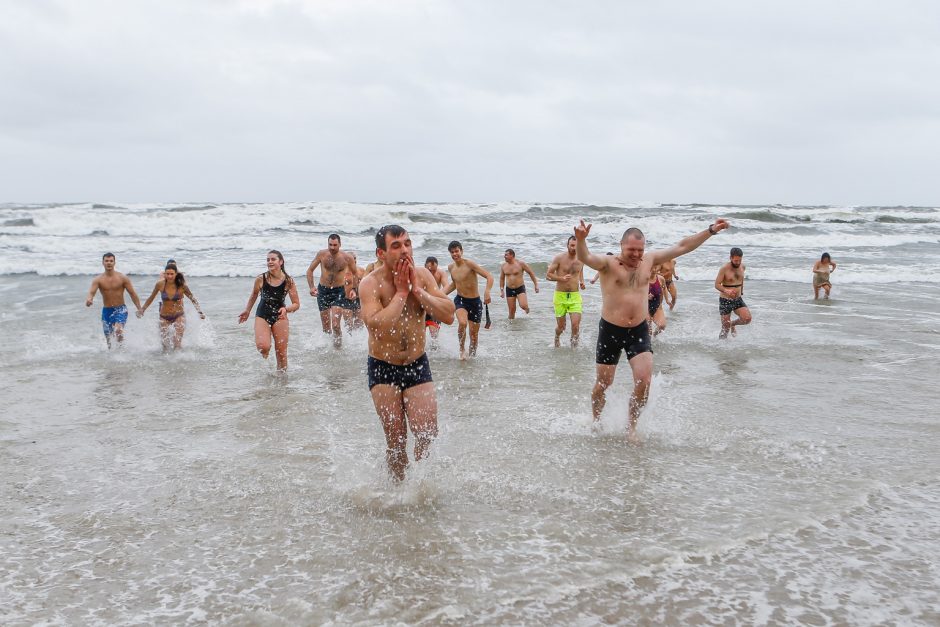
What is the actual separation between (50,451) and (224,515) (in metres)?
2.35

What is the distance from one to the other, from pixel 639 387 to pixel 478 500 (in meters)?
2.01

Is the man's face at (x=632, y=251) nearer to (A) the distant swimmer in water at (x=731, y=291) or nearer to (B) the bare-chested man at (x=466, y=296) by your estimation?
(B) the bare-chested man at (x=466, y=296)

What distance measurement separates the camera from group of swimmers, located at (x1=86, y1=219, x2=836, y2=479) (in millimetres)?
4441

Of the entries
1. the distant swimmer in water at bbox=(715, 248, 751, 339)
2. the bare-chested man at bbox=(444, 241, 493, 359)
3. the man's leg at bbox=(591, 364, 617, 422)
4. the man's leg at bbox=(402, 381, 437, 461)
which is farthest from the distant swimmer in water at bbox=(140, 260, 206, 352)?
the distant swimmer in water at bbox=(715, 248, 751, 339)

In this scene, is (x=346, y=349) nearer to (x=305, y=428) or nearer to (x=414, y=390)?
(x=305, y=428)

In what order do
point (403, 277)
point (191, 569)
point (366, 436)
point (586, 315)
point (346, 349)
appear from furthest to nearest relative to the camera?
point (586, 315) → point (346, 349) → point (366, 436) → point (403, 277) → point (191, 569)

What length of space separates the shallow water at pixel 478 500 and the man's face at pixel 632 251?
1.39 m

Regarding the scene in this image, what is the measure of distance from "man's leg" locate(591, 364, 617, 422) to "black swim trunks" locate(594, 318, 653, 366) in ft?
0.15

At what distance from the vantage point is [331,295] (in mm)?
10938

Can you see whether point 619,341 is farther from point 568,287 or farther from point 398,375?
point 568,287

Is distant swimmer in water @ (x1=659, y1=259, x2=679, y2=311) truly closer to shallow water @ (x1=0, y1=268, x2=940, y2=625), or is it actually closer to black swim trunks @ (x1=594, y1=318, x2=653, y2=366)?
shallow water @ (x1=0, y1=268, x2=940, y2=625)

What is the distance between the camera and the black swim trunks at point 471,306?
1046cm

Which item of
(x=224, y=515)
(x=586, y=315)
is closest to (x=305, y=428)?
(x=224, y=515)

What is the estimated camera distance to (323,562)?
3936 mm
